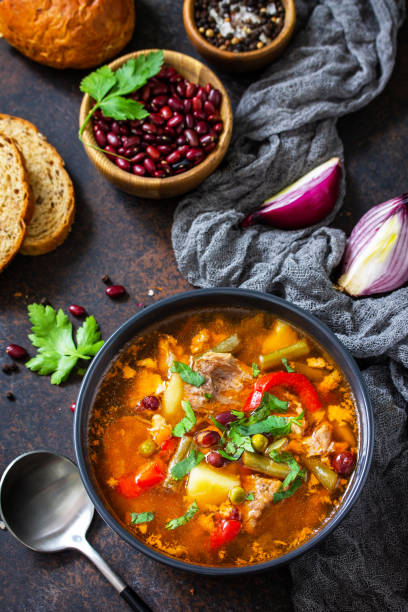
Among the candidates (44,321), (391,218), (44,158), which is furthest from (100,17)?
(391,218)

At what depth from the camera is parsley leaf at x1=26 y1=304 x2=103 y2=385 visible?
3.41m

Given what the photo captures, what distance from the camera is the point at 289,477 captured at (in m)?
2.75

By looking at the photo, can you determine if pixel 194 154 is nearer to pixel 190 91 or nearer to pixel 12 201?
pixel 190 91

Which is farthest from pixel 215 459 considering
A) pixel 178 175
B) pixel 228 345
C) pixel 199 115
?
pixel 199 115

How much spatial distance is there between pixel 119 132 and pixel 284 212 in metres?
1.04

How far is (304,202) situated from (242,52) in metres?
0.98

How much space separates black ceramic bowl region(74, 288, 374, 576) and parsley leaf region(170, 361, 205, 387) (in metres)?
0.27

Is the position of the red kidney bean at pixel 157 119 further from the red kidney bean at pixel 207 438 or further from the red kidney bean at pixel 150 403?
the red kidney bean at pixel 207 438

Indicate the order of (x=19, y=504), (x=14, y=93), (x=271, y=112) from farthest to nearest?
1. (x=14, y=93)
2. (x=271, y=112)
3. (x=19, y=504)

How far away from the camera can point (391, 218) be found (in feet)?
11.0

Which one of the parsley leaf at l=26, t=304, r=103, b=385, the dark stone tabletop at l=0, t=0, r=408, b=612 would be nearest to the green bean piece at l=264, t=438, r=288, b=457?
the dark stone tabletop at l=0, t=0, r=408, b=612

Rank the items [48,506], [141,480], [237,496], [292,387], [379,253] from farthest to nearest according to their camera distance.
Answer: [379,253] < [48,506] < [292,387] < [141,480] < [237,496]

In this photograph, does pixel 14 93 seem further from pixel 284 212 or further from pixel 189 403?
pixel 189 403

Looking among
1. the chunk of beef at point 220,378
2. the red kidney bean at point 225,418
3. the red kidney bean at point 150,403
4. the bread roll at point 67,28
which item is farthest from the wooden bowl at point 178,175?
the red kidney bean at point 225,418
